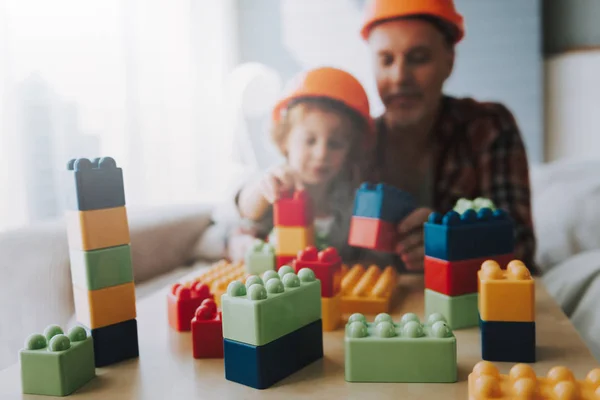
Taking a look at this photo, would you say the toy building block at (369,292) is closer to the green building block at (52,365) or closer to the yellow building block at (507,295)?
the yellow building block at (507,295)

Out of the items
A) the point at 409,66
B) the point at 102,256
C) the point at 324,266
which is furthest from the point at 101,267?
the point at 409,66

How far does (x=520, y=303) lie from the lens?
1.43ft

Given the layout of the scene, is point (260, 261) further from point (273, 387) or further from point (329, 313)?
point (273, 387)

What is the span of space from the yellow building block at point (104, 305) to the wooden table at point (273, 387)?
41 mm

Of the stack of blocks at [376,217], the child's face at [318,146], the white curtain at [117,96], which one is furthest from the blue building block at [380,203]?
the white curtain at [117,96]

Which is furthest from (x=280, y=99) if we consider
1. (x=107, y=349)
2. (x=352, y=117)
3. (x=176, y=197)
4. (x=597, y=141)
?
(x=597, y=141)

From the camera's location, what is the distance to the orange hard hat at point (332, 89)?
755mm

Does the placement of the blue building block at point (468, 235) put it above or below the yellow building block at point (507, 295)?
above

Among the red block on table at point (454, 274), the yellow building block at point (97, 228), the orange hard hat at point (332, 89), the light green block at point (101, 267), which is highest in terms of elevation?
the orange hard hat at point (332, 89)

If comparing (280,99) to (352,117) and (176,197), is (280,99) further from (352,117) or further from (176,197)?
(176,197)

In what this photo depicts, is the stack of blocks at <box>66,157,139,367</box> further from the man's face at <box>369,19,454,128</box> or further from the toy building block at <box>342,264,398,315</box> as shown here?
the man's face at <box>369,19,454,128</box>

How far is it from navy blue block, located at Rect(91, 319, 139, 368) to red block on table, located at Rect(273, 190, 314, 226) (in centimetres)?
24

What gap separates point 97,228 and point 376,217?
33 cm

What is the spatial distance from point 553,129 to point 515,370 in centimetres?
67
